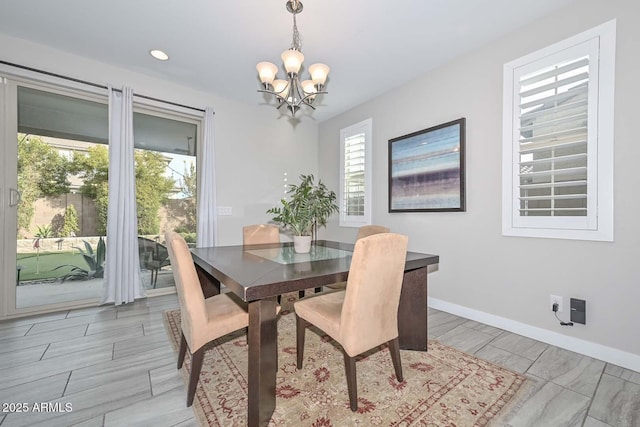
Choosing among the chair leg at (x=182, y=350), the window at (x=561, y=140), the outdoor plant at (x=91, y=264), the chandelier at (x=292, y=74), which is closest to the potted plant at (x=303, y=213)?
the chandelier at (x=292, y=74)

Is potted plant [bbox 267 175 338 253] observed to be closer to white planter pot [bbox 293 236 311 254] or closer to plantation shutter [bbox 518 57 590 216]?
white planter pot [bbox 293 236 311 254]

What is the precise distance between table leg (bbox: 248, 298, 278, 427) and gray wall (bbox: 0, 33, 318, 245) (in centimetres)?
276

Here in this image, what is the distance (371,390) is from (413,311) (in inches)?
26.3

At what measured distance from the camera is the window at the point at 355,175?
3787 millimetres

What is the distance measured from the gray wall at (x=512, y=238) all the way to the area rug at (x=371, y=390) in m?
0.78

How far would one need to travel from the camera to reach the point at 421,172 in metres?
3.05

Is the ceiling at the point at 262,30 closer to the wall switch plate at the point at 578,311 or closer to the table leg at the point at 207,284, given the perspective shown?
the table leg at the point at 207,284

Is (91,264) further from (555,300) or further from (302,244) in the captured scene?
(555,300)

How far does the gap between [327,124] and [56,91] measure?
341cm

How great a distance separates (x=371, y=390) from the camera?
5.06 ft

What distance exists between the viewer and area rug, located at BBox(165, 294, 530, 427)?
1.34 meters

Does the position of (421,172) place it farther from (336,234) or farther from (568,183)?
(336,234)

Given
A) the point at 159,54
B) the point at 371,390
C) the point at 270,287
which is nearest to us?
the point at 270,287

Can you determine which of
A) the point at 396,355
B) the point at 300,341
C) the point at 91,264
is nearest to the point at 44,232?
the point at 91,264
